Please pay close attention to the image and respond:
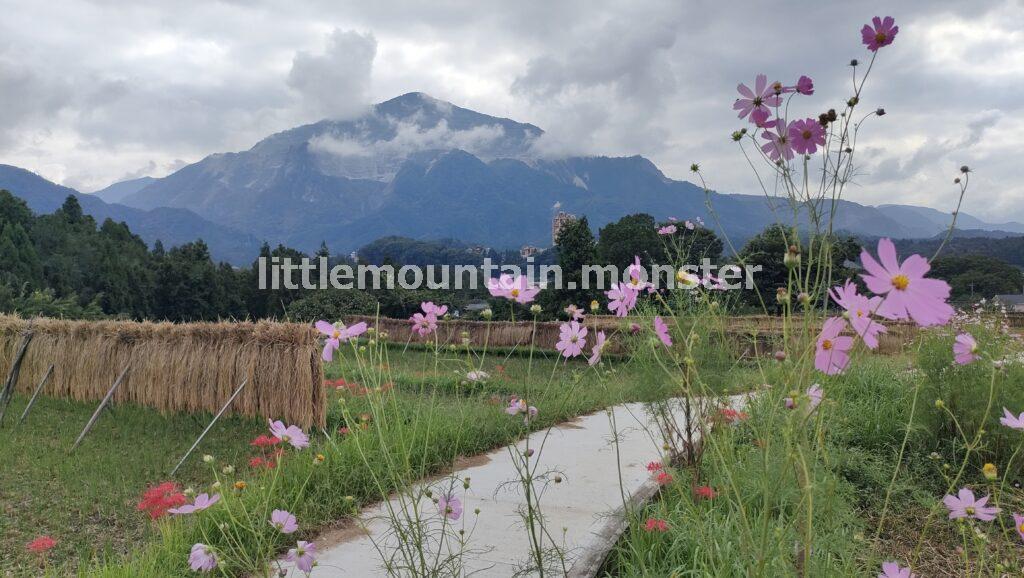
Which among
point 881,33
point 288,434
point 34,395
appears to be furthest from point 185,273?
point 881,33

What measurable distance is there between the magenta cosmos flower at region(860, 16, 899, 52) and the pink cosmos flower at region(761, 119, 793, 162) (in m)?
0.19

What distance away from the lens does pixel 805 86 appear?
117 cm

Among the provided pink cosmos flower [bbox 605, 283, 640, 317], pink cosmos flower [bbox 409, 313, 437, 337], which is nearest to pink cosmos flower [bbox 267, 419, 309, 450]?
pink cosmos flower [bbox 409, 313, 437, 337]

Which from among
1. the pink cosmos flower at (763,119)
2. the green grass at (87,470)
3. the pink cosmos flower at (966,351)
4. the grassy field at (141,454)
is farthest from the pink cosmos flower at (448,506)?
the green grass at (87,470)

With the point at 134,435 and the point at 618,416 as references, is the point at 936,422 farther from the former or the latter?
the point at 134,435

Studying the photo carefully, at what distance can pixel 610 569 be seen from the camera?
7.69 feet

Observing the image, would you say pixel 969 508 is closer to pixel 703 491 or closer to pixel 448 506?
pixel 703 491

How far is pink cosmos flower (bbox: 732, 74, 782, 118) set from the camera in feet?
3.90

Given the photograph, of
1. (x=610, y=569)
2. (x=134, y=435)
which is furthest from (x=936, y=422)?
(x=134, y=435)

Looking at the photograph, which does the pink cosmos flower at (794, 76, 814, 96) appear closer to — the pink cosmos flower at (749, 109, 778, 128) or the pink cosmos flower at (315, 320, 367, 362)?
the pink cosmos flower at (749, 109, 778, 128)

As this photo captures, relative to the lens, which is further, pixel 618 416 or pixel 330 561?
pixel 618 416

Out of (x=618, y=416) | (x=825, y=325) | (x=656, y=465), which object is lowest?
(x=618, y=416)

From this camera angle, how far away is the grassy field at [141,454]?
303cm

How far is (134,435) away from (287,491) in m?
4.05
